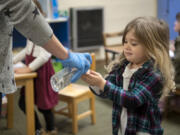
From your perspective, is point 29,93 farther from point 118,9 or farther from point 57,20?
point 118,9

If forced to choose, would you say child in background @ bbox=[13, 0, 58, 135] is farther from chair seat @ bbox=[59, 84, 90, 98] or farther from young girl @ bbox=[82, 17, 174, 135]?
young girl @ bbox=[82, 17, 174, 135]

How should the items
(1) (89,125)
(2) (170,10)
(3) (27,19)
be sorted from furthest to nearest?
(2) (170,10) → (1) (89,125) → (3) (27,19)

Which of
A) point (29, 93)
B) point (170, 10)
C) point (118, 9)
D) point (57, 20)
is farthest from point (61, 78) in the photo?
point (170, 10)

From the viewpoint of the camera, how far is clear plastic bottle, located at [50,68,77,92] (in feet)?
4.02

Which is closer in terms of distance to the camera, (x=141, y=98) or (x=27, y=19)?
(x=27, y=19)

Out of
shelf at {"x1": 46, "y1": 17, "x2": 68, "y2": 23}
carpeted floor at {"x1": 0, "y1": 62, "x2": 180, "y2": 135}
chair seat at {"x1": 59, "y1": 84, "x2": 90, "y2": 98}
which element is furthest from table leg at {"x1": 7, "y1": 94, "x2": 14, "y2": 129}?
shelf at {"x1": 46, "y1": 17, "x2": 68, "y2": 23}

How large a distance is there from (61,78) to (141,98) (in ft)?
1.27

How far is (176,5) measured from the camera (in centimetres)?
521

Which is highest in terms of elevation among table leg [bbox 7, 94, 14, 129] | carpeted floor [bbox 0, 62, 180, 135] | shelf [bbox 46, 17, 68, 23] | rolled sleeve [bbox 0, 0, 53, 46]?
rolled sleeve [bbox 0, 0, 53, 46]

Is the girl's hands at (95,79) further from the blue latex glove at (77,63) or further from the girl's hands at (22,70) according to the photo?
the girl's hands at (22,70)

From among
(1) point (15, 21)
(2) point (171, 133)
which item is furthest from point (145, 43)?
(2) point (171, 133)

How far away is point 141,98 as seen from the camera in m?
1.30

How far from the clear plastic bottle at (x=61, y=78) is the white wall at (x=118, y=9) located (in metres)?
3.57

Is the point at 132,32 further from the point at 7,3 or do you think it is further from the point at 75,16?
the point at 75,16
